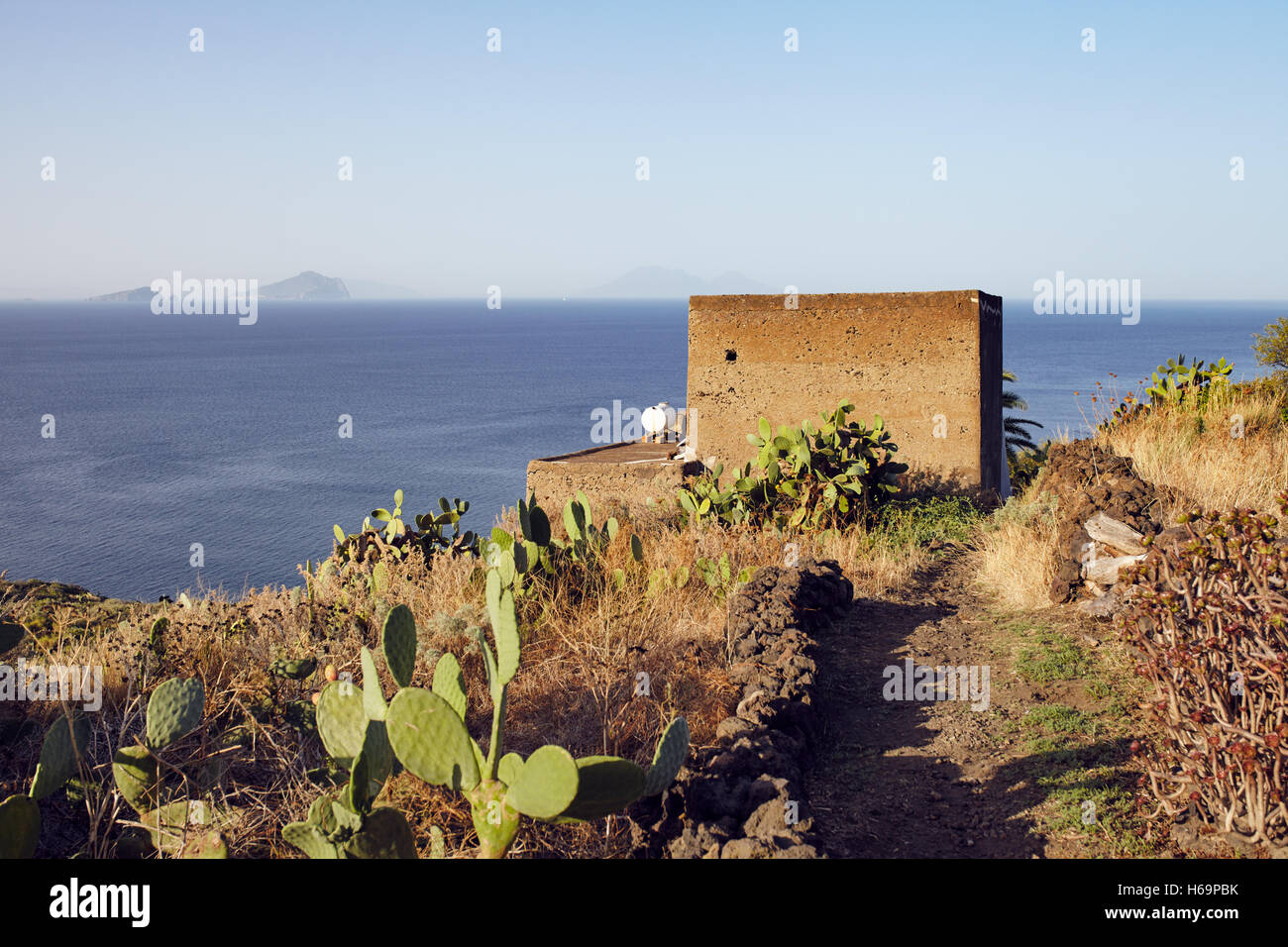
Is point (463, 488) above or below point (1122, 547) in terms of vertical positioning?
below

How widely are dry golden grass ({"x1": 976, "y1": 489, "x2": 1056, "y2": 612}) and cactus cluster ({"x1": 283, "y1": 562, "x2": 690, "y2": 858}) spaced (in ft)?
13.1

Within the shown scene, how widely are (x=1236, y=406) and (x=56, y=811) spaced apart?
11008 mm

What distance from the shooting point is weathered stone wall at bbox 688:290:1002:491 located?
30.7 feet

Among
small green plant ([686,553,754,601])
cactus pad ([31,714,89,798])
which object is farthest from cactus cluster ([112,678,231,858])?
small green plant ([686,553,754,601])

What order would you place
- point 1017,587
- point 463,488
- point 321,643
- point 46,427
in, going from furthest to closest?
1. point 46,427
2. point 463,488
3. point 1017,587
4. point 321,643

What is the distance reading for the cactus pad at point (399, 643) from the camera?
363 cm

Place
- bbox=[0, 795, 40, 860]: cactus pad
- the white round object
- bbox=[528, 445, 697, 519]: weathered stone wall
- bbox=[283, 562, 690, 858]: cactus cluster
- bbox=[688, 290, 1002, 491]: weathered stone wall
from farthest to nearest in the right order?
1. the white round object
2. bbox=[528, 445, 697, 519]: weathered stone wall
3. bbox=[688, 290, 1002, 491]: weathered stone wall
4. bbox=[0, 795, 40, 860]: cactus pad
5. bbox=[283, 562, 690, 858]: cactus cluster

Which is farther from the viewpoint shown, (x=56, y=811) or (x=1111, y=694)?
(x=1111, y=694)

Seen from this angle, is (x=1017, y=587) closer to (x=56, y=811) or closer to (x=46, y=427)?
(x=56, y=811)

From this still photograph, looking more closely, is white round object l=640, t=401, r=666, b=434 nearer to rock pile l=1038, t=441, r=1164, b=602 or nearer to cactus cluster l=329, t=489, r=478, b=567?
cactus cluster l=329, t=489, r=478, b=567

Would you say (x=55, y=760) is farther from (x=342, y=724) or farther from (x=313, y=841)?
(x=313, y=841)

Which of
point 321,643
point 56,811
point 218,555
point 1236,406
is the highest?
point 1236,406

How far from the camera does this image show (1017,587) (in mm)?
6602
